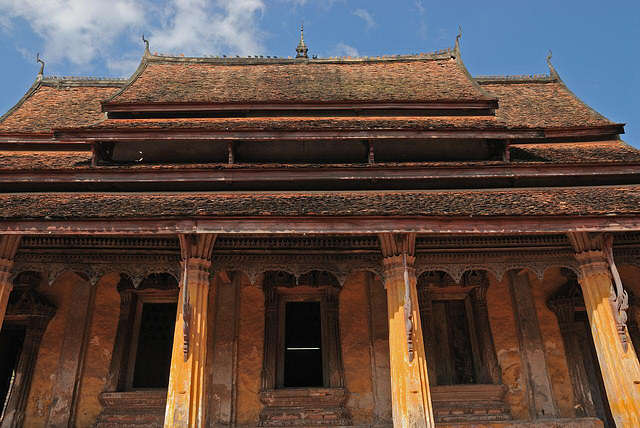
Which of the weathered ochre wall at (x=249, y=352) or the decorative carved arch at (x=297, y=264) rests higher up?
the decorative carved arch at (x=297, y=264)

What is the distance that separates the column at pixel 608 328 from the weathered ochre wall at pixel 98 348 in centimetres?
844

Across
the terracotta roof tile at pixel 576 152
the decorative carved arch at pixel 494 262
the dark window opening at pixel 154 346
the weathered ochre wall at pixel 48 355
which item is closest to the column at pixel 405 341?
the decorative carved arch at pixel 494 262

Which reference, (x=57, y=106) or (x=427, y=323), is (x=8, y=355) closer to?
(x=57, y=106)

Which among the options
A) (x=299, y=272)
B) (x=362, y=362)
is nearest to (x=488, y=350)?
(x=362, y=362)

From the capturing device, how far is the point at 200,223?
7.48 m

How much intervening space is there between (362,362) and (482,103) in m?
6.29

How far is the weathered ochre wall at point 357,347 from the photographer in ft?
30.6

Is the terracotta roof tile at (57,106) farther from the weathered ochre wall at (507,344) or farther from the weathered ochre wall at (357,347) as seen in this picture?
the weathered ochre wall at (507,344)

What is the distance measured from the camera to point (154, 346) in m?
10.1

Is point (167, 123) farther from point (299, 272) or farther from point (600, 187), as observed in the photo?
point (600, 187)

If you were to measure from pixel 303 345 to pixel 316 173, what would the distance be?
3440 mm

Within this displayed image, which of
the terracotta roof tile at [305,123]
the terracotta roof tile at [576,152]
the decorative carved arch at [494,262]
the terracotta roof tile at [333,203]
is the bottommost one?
the decorative carved arch at [494,262]

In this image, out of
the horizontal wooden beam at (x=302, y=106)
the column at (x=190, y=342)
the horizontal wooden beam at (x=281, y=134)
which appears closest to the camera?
the column at (x=190, y=342)

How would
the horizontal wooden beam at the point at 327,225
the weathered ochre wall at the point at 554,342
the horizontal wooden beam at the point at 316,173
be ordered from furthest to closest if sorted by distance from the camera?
the horizontal wooden beam at the point at 316,173
the weathered ochre wall at the point at 554,342
the horizontal wooden beam at the point at 327,225
